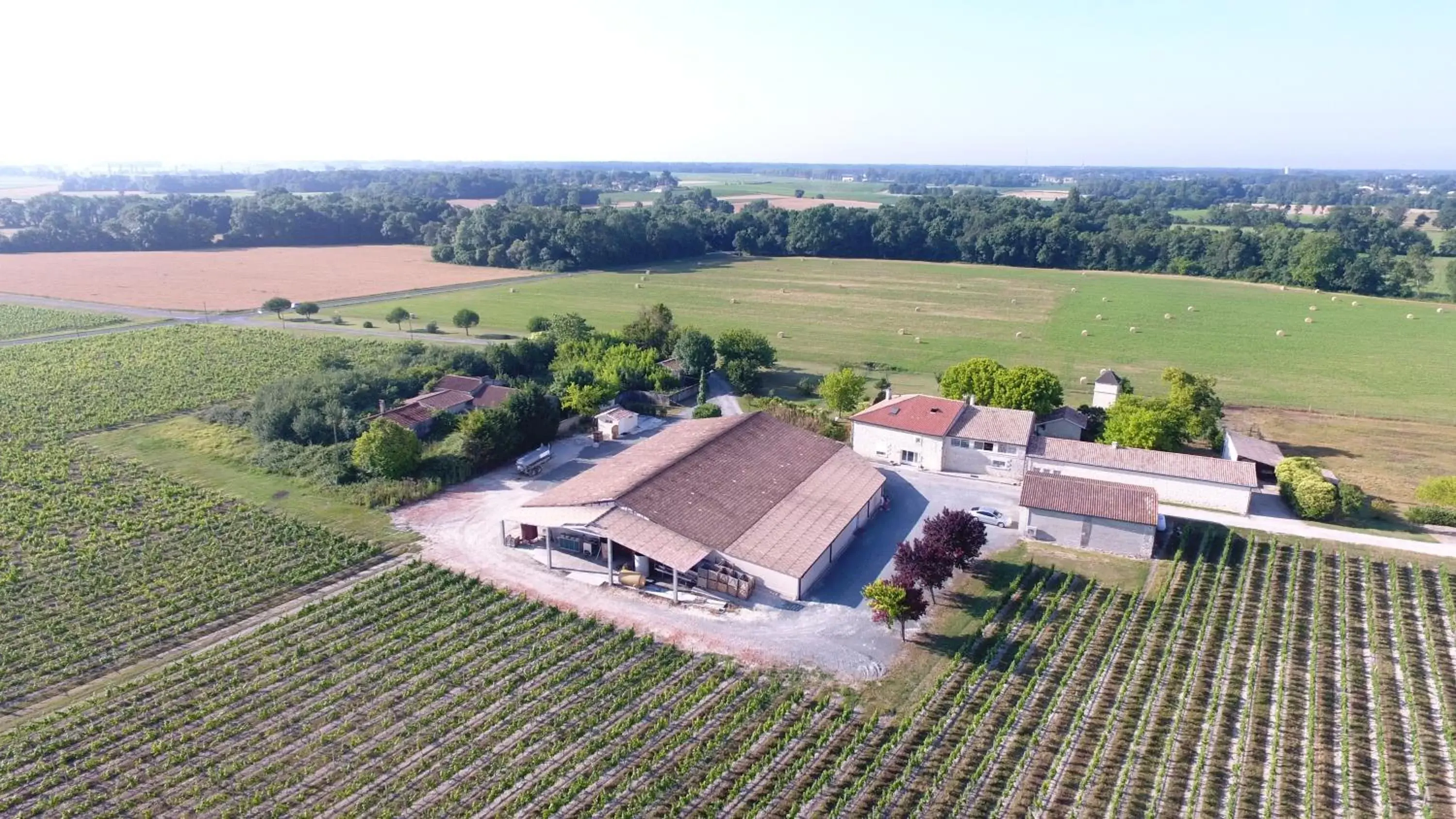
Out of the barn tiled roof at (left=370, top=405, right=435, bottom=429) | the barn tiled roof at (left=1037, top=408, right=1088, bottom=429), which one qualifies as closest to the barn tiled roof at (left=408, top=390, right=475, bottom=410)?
the barn tiled roof at (left=370, top=405, right=435, bottom=429)

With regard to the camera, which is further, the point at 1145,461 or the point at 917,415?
the point at 917,415

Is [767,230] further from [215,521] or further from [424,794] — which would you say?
[424,794]

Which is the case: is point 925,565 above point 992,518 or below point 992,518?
above

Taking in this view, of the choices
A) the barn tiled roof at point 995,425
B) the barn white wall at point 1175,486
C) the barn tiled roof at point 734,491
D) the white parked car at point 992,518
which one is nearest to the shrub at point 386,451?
the barn tiled roof at point 734,491

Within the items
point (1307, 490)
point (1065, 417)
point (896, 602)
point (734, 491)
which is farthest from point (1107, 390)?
point (896, 602)

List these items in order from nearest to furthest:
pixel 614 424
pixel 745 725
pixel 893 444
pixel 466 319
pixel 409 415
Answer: pixel 745 725 → pixel 893 444 → pixel 409 415 → pixel 614 424 → pixel 466 319

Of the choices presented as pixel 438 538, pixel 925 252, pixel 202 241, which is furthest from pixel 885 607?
pixel 202 241

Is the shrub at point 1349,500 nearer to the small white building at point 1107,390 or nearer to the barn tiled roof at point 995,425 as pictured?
the barn tiled roof at point 995,425

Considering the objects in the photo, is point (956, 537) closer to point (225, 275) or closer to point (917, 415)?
point (917, 415)
